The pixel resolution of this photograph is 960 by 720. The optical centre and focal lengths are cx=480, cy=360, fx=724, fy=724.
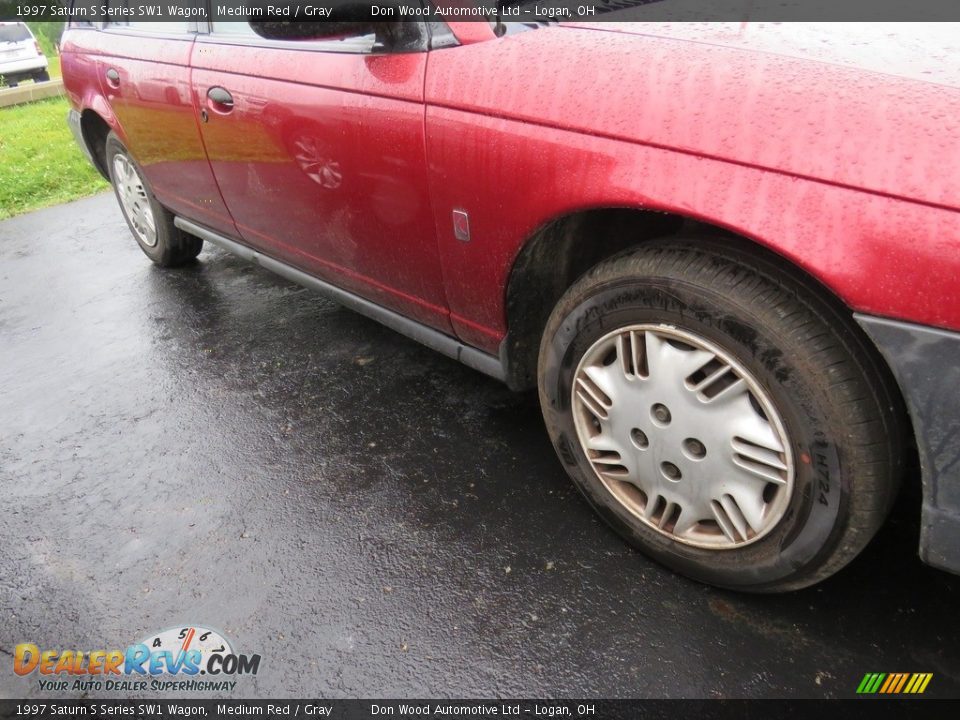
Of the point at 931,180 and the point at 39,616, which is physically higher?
the point at 931,180

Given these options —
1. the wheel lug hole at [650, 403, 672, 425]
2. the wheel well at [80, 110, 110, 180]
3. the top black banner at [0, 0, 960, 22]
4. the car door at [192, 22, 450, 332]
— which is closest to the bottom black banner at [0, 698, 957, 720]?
the wheel lug hole at [650, 403, 672, 425]

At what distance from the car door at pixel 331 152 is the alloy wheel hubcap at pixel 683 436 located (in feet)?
2.18

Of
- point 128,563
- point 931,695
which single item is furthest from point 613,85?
point 128,563

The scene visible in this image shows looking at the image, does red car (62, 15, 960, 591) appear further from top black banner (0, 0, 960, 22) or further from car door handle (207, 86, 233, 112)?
car door handle (207, 86, 233, 112)

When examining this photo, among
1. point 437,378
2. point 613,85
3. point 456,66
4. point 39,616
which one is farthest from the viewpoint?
point 437,378

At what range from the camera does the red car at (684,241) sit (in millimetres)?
1297

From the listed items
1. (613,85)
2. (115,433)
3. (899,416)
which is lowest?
(115,433)

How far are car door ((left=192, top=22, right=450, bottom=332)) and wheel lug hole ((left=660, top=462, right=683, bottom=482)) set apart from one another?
86 centimetres

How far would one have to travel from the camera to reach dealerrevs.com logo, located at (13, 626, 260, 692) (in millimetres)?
1850

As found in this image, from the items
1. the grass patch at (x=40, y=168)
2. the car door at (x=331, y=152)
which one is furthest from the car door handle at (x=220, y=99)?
the grass patch at (x=40, y=168)

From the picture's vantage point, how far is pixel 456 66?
187 cm

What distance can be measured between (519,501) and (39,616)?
1430 mm

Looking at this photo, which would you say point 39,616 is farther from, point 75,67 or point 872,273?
point 75,67

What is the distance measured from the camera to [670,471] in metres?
1.80
